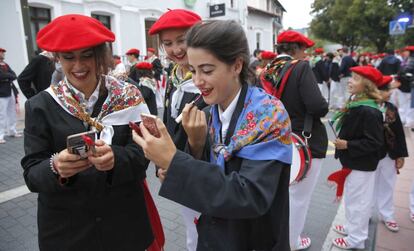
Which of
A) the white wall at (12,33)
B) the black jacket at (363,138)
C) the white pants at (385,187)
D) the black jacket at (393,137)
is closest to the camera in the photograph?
the black jacket at (363,138)

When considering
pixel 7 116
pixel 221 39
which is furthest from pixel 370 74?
pixel 7 116

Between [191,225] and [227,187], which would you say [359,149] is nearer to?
[191,225]

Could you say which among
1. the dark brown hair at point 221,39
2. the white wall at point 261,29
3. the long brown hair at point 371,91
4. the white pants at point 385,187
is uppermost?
the white wall at point 261,29

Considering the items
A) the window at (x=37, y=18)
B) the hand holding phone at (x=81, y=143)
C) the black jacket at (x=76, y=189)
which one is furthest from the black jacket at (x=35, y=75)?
the window at (x=37, y=18)

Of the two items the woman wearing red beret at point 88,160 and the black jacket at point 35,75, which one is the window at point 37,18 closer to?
the black jacket at point 35,75

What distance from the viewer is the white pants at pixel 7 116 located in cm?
725

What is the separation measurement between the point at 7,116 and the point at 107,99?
23.1 ft

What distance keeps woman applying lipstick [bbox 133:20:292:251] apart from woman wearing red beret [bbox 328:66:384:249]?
1.89 m

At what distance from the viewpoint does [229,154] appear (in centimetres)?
129

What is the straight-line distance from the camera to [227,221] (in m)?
1.34

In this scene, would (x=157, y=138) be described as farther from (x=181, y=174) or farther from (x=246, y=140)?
(x=246, y=140)

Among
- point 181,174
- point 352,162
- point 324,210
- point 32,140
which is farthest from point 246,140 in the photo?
point 324,210

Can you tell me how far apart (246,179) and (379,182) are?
3018 millimetres

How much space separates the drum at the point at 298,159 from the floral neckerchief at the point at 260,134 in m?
1.23
